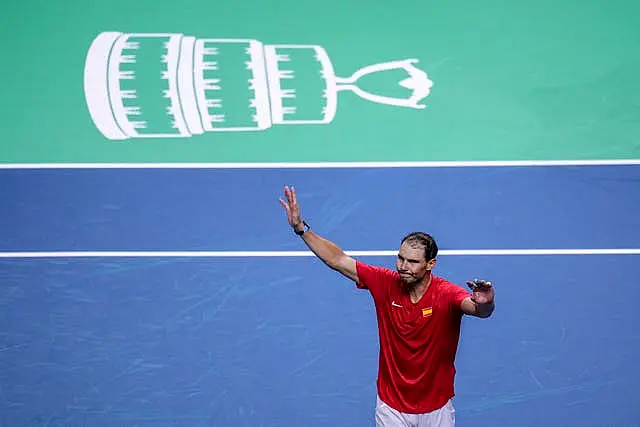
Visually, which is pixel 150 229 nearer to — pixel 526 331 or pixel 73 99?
pixel 73 99

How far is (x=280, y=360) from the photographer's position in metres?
6.39

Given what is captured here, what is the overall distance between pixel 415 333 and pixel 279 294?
1908 millimetres

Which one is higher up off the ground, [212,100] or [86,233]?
[212,100]

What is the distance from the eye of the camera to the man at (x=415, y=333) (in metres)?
4.68

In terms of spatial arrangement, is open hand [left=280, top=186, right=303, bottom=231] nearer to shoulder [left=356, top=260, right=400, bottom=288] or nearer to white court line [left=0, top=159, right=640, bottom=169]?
shoulder [left=356, top=260, right=400, bottom=288]

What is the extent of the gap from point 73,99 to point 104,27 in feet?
1.77

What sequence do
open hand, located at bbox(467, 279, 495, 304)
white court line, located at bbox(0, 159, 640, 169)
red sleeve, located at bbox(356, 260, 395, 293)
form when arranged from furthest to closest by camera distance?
white court line, located at bbox(0, 159, 640, 169) → red sleeve, located at bbox(356, 260, 395, 293) → open hand, located at bbox(467, 279, 495, 304)

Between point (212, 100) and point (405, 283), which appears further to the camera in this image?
point (212, 100)

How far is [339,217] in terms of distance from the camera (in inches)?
259

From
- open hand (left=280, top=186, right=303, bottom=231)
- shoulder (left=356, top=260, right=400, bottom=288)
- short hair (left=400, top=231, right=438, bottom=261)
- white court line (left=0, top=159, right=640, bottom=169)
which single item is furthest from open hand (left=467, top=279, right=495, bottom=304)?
white court line (left=0, top=159, right=640, bottom=169)

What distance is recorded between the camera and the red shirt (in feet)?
15.5

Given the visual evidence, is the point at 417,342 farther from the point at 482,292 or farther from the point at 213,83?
the point at 213,83

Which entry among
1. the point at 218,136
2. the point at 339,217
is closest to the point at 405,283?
the point at 339,217

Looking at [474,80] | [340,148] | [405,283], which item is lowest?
[405,283]
